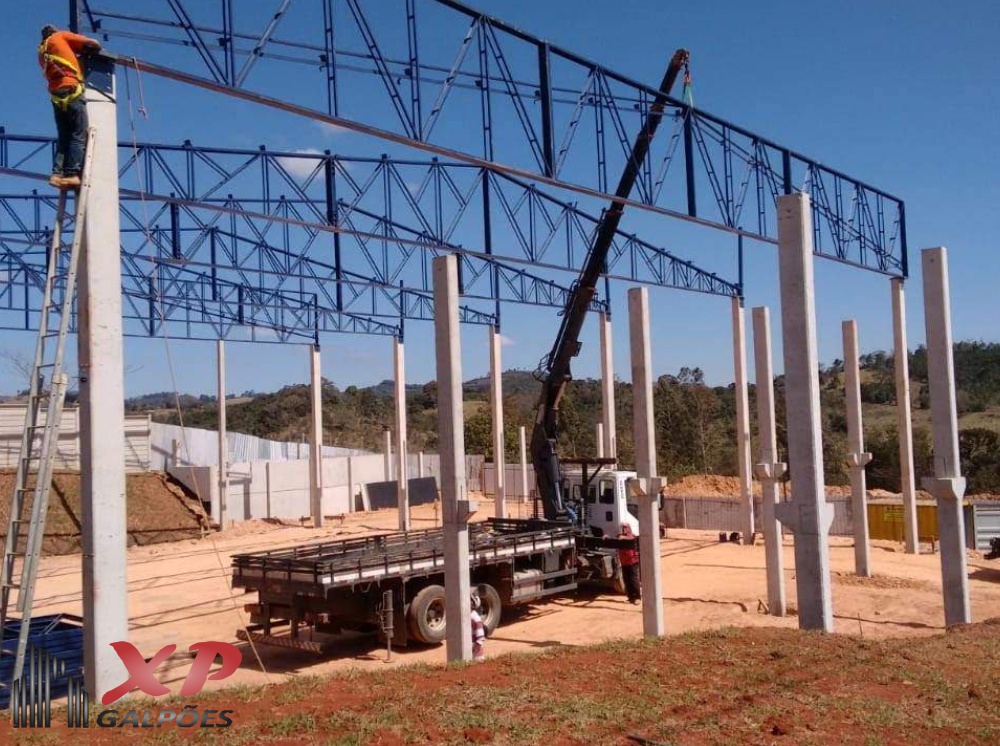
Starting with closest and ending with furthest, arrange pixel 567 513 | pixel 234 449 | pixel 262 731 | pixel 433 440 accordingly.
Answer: pixel 262 731, pixel 567 513, pixel 234 449, pixel 433 440

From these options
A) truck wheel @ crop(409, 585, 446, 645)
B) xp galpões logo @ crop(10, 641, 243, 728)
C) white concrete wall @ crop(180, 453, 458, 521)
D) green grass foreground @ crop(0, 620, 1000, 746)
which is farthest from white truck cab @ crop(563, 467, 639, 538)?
white concrete wall @ crop(180, 453, 458, 521)

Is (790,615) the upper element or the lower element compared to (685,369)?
lower

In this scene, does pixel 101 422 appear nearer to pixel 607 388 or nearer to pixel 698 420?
pixel 607 388

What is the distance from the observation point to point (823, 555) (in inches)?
505

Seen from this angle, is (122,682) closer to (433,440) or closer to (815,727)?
(815,727)

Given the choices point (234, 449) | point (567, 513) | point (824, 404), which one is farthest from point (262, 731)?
point (824, 404)

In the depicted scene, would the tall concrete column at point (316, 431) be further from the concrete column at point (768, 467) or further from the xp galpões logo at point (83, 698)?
the xp galpões logo at point (83, 698)

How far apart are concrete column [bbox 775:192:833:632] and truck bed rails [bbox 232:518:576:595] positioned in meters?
5.96

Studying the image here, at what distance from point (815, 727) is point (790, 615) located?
10.9 m

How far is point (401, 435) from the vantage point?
33.3 meters

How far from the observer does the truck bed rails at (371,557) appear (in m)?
14.4

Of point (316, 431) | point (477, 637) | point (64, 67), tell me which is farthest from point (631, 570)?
point (316, 431)

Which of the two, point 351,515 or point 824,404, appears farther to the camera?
point 824,404

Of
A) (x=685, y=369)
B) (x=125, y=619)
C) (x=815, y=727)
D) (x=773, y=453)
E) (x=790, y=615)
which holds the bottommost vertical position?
(x=790, y=615)
